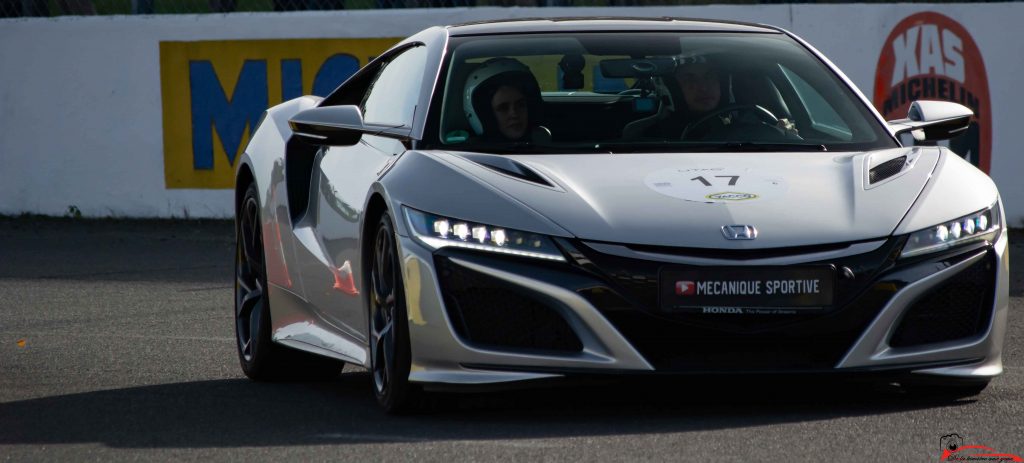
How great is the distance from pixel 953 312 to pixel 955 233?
0.23 metres

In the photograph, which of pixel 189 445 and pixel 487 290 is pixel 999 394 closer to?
pixel 487 290

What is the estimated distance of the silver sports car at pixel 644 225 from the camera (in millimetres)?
5727

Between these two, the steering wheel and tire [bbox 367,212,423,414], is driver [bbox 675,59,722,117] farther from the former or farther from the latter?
tire [bbox 367,212,423,414]

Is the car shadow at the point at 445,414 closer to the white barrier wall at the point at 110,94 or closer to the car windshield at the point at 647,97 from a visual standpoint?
the car windshield at the point at 647,97


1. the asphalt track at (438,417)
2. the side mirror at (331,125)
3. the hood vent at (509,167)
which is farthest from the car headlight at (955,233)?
the side mirror at (331,125)

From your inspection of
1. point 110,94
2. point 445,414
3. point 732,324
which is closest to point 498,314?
point 445,414

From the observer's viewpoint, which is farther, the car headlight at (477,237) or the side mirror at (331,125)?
the side mirror at (331,125)

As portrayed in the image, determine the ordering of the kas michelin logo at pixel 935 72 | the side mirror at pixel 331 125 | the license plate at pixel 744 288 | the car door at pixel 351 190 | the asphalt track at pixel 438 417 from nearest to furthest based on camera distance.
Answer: the asphalt track at pixel 438 417, the license plate at pixel 744 288, the car door at pixel 351 190, the side mirror at pixel 331 125, the kas michelin logo at pixel 935 72

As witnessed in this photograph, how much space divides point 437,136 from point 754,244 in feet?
4.37

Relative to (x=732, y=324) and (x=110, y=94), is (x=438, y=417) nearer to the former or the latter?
(x=732, y=324)

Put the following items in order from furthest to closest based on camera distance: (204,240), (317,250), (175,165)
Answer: (175,165) → (204,240) → (317,250)

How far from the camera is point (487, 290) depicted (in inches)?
227

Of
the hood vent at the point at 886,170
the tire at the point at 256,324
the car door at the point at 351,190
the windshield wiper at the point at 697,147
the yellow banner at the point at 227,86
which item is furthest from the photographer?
the yellow banner at the point at 227,86

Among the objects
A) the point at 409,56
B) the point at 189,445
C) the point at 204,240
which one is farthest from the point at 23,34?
the point at 189,445
